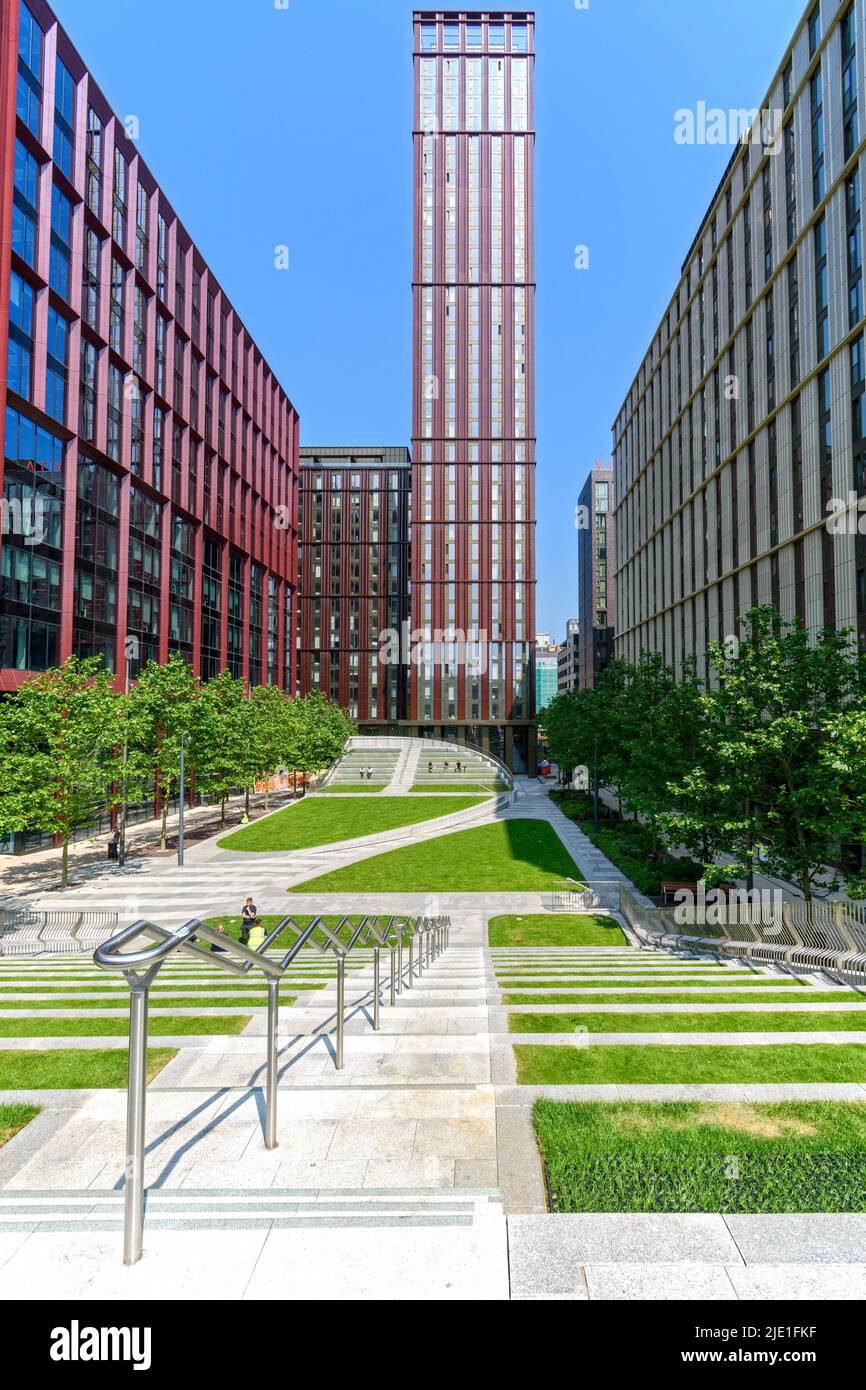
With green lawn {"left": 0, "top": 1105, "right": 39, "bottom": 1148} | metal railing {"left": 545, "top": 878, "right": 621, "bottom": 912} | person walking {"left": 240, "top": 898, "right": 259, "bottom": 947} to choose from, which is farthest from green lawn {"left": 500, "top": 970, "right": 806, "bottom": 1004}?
metal railing {"left": 545, "top": 878, "right": 621, "bottom": 912}

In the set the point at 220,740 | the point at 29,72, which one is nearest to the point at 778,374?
the point at 220,740

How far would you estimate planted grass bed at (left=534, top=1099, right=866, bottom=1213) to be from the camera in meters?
4.91

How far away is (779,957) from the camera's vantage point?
15906 mm

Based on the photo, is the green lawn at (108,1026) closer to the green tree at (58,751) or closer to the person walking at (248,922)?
the person walking at (248,922)

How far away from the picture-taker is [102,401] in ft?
141

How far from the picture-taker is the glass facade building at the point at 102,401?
35625mm

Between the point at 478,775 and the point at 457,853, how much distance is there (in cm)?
3127

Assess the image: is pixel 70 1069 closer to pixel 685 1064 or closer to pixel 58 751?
pixel 685 1064

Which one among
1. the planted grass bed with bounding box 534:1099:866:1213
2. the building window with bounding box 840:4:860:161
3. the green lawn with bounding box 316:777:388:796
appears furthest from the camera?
the green lawn with bounding box 316:777:388:796

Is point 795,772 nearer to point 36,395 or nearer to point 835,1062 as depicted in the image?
point 835,1062

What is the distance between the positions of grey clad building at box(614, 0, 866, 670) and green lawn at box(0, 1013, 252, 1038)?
30.7 m

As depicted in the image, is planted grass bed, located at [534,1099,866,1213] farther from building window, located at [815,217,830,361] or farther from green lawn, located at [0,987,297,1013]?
building window, located at [815,217,830,361]

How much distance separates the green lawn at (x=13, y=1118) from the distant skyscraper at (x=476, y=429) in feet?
298

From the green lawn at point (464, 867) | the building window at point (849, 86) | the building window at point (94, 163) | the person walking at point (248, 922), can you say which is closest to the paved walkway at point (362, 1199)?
the person walking at point (248, 922)
